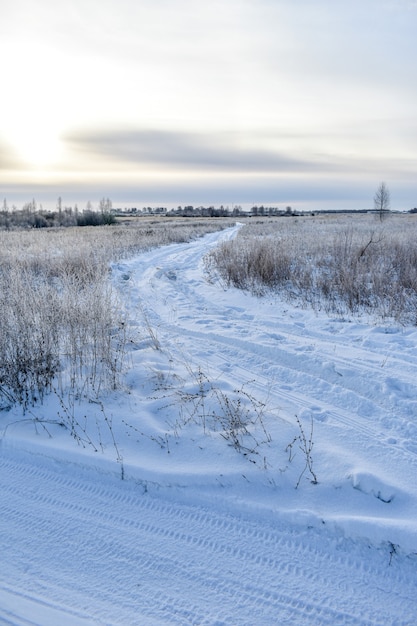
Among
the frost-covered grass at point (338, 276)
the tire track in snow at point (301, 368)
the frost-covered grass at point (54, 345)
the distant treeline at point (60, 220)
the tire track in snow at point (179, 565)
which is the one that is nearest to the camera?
the tire track in snow at point (179, 565)

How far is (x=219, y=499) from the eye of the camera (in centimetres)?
302

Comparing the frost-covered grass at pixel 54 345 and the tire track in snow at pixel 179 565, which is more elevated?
the frost-covered grass at pixel 54 345

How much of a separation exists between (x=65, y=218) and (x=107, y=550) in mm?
79541

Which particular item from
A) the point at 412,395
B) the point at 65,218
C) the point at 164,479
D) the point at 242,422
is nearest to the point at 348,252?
the point at 412,395

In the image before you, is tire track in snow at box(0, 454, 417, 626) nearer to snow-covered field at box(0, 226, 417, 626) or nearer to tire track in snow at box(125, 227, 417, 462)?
snow-covered field at box(0, 226, 417, 626)

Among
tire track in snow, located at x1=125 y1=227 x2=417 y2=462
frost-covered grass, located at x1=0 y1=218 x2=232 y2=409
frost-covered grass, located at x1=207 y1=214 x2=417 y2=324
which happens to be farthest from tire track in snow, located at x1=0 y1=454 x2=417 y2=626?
frost-covered grass, located at x1=207 y1=214 x2=417 y2=324

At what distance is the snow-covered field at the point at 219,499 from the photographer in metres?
2.26

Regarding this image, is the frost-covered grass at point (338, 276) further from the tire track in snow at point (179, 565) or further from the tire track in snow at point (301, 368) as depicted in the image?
the tire track in snow at point (179, 565)

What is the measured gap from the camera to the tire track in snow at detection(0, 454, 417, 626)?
220 cm

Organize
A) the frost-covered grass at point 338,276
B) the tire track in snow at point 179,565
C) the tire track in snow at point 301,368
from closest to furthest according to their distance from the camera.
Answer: the tire track in snow at point 179,565 → the tire track in snow at point 301,368 → the frost-covered grass at point 338,276

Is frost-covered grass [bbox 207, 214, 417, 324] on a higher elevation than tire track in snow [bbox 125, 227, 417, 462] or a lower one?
higher

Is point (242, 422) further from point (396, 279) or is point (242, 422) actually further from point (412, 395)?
point (396, 279)

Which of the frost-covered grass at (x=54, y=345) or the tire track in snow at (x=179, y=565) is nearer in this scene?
the tire track in snow at (x=179, y=565)

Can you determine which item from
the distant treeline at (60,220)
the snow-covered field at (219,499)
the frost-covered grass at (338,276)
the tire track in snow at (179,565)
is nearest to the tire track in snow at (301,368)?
the snow-covered field at (219,499)
